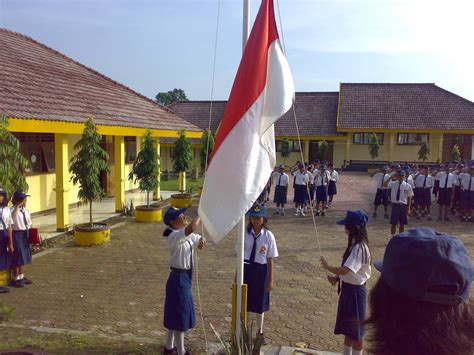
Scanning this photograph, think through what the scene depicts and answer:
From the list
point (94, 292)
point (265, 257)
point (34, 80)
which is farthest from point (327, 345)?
point (34, 80)

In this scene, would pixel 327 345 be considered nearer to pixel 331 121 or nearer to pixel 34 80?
pixel 34 80

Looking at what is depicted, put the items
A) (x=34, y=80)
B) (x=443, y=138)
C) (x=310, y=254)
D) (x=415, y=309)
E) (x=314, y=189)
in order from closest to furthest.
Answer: (x=415, y=309) → (x=310, y=254) → (x=34, y=80) → (x=314, y=189) → (x=443, y=138)

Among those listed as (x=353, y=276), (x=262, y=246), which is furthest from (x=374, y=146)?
(x=353, y=276)

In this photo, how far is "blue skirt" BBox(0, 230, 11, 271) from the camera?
260 inches

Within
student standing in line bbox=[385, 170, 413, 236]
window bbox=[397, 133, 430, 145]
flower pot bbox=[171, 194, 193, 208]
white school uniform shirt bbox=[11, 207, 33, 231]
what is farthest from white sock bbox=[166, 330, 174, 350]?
window bbox=[397, 133, 430, 145]

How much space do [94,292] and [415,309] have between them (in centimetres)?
626

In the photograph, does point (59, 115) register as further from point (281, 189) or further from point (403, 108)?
point (403, 108)

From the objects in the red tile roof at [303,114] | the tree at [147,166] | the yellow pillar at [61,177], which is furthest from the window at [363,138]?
the yellow pillar at [61,177]

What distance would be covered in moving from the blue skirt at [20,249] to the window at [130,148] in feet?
35.3

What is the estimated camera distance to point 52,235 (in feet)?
33.4

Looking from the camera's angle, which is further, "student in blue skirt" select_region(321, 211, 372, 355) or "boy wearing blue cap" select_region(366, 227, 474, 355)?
"student in blue skirt" select_region(321, 211, 372, 355)

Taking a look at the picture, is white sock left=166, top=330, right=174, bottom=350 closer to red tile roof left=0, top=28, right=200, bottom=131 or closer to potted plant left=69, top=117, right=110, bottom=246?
potted plant left=69, top=117, right=110, bottom=246

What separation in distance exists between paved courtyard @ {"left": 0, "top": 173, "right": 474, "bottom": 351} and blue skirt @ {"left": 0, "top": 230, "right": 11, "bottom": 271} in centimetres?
43

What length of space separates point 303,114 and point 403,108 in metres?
7.63
